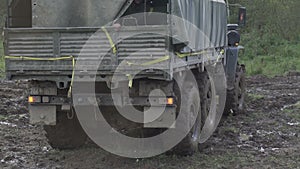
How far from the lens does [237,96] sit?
12.1 metres

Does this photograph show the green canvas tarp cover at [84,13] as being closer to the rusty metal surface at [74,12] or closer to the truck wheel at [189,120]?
the rusty metal surface at [74,12]

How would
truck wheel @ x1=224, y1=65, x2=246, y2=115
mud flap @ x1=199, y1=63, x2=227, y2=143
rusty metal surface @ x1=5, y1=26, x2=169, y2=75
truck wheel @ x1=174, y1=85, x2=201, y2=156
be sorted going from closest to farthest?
rusty metal surface @ x1=5, y1=26, x2=169, y2=75
truck wheel @ x1=174, y1=85, x2=201, y2=156
mud flap @ x1=199, y1=63, x2=227, y2=143
truck wheel @ x1=224, y1=65, x2=246, y2=115

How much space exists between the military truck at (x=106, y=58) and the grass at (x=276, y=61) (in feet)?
45.0

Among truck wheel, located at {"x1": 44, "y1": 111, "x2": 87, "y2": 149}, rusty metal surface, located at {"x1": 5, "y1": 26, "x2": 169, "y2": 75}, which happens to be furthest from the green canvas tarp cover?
truck wheel, located at {"x1": 44, "y1": 111, "x2": 87, "y2": 149}

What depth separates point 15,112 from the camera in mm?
12023

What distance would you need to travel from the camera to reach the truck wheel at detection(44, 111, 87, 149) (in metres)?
8.31

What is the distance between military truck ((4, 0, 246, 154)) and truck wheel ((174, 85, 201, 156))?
0.01 metres

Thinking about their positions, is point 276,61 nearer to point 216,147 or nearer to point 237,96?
point 237,96

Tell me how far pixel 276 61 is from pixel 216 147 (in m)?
16.9

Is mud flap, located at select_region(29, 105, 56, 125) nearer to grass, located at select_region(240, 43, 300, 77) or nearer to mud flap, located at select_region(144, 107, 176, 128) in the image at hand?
mud flap, located at select_region(144, 107, 176, 128)

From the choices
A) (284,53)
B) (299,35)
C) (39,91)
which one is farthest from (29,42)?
(299,35)

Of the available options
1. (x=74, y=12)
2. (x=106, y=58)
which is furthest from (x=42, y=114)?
(x=74, y=12)

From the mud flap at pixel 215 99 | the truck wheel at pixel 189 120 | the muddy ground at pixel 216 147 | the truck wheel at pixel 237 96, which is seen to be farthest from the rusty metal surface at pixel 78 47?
the truck wheel at pixel 237 96

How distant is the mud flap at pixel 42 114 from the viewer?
755 cm
